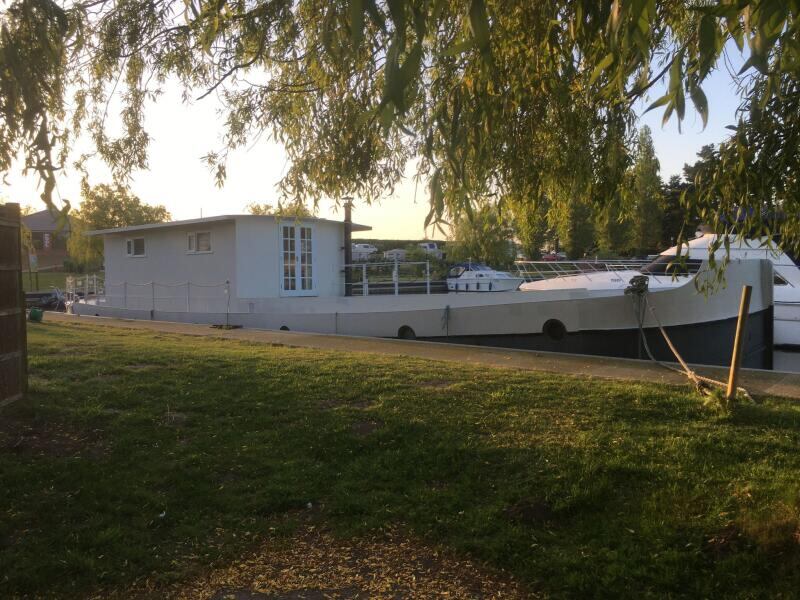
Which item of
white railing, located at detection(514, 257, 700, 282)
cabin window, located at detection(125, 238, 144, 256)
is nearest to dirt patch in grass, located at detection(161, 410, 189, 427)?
white railing, located at detection(514, 257, 700, 282)

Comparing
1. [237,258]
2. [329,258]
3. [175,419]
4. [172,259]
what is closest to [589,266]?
[329,258]

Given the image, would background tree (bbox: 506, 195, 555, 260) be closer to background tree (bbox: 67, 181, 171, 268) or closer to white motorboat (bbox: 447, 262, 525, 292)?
white motorboat (bbox: 447, 262, 525, 292)

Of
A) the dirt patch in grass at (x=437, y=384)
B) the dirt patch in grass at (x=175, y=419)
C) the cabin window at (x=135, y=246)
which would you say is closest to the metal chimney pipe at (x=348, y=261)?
the cabin window at (x=135, y=246)

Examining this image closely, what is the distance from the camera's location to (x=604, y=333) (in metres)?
11.7

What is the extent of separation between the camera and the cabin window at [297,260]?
17.0m

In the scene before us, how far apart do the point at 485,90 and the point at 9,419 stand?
16.6 feet

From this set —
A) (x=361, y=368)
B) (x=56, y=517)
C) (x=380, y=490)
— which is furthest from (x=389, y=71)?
(x=361, y=368)

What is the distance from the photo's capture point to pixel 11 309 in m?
5.76

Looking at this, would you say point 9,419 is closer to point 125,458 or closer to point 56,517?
point 125,458

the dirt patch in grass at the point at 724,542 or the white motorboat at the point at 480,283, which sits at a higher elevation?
the white motorboat at the point at 480,283

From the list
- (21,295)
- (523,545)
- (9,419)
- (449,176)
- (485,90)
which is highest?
(485,90)

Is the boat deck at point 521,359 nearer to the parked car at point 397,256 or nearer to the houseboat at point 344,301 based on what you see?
the houseboat at point 344,301

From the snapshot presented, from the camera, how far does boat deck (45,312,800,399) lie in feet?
27.3

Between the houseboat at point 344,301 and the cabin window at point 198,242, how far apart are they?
31mm
